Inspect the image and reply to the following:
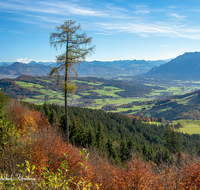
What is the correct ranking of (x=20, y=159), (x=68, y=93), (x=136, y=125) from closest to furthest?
1. (x=20, y=159)
2. (x=68, y=93)
3. (x=136, y=125)

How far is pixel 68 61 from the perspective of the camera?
16562 millimetres

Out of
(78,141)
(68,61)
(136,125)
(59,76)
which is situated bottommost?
(136,125)

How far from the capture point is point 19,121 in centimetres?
3009

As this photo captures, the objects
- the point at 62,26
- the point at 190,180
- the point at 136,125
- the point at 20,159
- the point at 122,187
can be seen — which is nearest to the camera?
the point at 190,180

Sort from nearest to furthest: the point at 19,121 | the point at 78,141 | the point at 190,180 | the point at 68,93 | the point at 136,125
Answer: the point at 190,180 < the point at 68,93 < the point at 19,121 < the point at 78,141 < the point at 136,125

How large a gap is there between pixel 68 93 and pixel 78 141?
22510 mm

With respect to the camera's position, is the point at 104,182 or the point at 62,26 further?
the point at 62,26

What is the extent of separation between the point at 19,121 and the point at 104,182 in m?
25.1

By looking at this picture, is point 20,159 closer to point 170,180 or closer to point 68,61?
point 68,61

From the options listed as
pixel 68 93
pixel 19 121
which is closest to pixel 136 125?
pixel 19 121

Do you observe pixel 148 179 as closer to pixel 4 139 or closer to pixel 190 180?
pixel 190 180

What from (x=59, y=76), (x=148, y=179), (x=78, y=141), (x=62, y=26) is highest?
(x=62, y=26)

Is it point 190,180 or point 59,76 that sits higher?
point 59,76

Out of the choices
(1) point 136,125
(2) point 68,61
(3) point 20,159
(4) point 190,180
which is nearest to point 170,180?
(4) point 190,180
